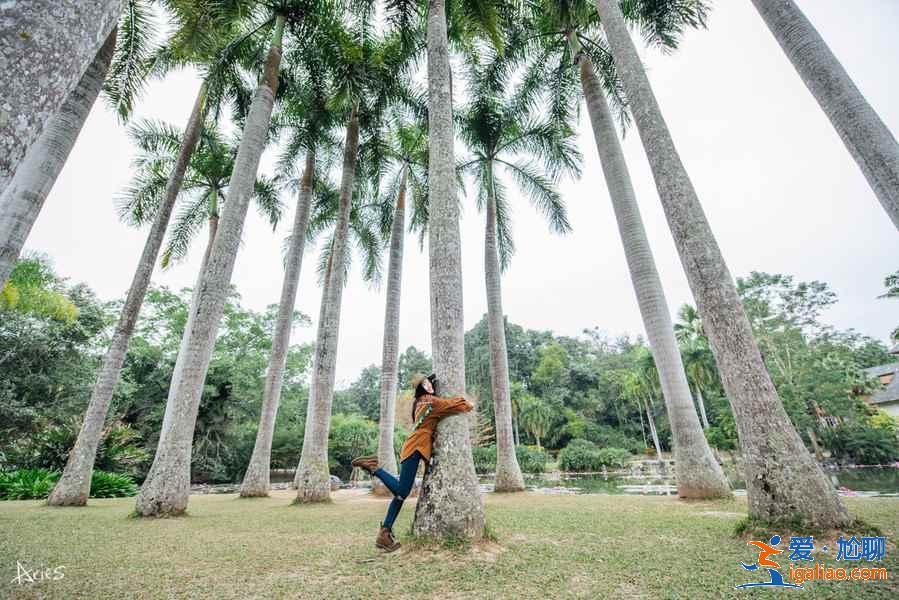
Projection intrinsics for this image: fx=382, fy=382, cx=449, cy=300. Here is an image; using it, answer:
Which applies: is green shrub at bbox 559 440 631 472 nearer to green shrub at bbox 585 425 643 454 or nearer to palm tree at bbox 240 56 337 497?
green shrub at bbox 585 425 643 454

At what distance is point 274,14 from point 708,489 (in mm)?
15244

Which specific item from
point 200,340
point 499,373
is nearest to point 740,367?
point 499,373

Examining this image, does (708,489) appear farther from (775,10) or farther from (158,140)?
(158,140)

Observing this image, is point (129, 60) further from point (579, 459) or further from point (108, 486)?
point (579, 459)

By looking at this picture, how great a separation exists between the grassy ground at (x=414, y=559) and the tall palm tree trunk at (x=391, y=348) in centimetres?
587

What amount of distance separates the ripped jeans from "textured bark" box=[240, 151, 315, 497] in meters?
9.15

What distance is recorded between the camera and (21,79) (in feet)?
3.67

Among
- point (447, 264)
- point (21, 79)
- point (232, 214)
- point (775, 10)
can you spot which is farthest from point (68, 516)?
point (775, 10)

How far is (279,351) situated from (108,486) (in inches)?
245

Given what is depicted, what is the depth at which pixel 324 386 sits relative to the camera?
32.7ft

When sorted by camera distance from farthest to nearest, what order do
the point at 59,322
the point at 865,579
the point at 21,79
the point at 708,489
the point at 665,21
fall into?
the point at 59,322
the point at 665,21
the point at 708,489
the point at 865,579
the point at 21,79

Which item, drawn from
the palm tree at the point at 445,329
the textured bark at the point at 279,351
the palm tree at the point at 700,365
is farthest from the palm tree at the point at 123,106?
the palm tree at the point at 700,365

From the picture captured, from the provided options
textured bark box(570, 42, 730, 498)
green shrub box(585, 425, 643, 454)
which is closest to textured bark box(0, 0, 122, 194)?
textured bark box(570, 42, 730, 498)

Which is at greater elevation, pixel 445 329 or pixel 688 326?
pixel 688 326
